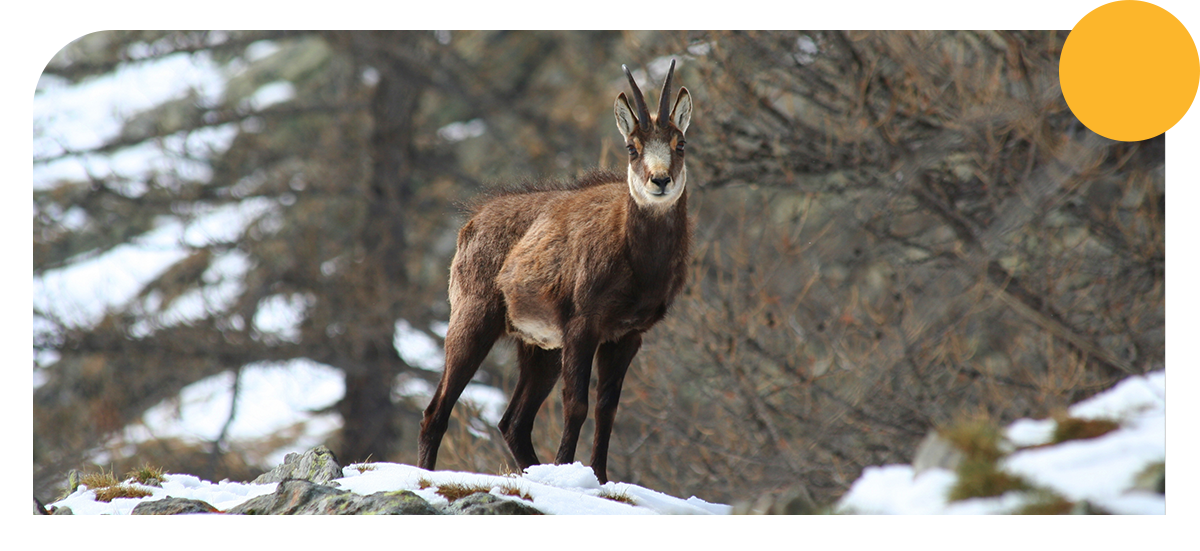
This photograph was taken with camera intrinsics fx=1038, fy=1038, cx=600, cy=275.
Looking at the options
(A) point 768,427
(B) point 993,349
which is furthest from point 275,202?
(B) point 993,349

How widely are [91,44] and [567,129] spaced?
6816 millimetres

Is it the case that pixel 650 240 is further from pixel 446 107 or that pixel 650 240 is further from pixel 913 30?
pixel 446 107

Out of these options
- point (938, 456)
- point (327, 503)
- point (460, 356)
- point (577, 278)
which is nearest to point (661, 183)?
point (577, 278)

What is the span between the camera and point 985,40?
8.52 metres

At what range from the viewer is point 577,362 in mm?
5027

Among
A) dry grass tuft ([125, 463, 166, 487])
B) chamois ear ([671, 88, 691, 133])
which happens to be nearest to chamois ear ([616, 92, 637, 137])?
chamois ear ([671, 88, 691, 133])

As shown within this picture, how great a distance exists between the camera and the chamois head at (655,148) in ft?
15.7

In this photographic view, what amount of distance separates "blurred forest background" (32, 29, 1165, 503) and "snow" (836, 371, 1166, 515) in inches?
100

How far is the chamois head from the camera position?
4797 mm

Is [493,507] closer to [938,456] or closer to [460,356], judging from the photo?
[460,356]

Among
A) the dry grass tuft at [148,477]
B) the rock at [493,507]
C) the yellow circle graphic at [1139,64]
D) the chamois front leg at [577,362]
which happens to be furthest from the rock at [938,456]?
the dry grass tuft at [148,477]

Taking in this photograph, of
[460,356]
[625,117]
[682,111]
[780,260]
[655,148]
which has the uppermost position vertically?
[780,260]

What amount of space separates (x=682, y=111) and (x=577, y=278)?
0.97m

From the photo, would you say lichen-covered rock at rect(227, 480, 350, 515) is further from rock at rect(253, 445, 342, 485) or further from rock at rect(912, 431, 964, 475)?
rock at rect(912, 431, 964, 475)
